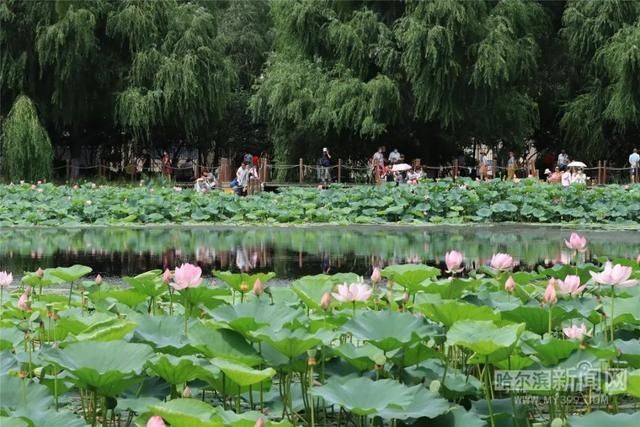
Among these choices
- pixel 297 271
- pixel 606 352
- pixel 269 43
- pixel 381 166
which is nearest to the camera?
pixel 606 352

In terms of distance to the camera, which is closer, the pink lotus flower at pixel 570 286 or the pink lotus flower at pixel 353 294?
the pink lotus flower at pixel 353 294

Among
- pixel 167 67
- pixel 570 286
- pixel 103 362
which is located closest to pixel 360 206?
pixel 570 286

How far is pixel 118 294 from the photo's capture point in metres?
3.05

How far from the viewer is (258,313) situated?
2.39 m

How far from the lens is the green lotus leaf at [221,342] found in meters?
2.14

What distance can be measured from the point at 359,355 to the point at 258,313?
1.05 feet

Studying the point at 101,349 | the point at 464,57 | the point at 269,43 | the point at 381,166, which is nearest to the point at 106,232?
the point at 101,349

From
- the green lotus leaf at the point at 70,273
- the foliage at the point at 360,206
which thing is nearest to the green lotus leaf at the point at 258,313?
the green lotus leaf at the point at 70,273

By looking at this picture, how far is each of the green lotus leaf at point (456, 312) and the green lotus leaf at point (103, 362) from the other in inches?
28.4

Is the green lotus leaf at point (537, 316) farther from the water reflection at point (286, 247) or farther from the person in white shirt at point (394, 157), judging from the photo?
the person in white shirt at point (394, 157)

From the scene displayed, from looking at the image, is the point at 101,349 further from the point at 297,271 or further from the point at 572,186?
the point at 572,186

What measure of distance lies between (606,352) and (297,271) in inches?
178

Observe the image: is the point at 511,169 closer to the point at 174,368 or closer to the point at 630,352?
the point at 630,352

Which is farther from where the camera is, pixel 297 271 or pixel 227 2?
pixel 227 2
